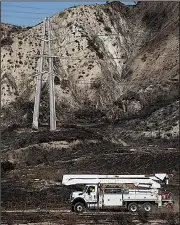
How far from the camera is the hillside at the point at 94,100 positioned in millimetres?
32625

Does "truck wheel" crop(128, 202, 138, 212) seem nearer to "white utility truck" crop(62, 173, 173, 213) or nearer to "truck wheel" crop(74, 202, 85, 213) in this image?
"white utility truck" crop(62, 173, 173, 213)

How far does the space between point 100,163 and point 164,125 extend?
13383mm

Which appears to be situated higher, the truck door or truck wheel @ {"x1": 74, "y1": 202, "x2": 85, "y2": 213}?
the truck door

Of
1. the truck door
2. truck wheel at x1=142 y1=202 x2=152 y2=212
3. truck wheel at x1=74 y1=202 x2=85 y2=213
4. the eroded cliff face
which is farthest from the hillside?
truck wheel at x1=142 y1=202 x2=152 y2=212

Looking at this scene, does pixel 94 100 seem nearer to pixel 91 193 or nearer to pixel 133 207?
pixel 91 193

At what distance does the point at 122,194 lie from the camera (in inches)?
859

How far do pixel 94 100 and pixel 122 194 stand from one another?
43.8m

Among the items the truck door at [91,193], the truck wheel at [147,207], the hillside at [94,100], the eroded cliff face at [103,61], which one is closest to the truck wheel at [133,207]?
the truck wheel at [147,207]

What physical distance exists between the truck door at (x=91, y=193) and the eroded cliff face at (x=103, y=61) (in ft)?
116

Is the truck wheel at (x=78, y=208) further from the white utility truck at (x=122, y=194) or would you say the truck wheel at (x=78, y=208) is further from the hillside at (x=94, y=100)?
the hillside at (x=94, y=100)

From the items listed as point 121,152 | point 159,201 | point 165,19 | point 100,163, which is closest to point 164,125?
point 121,152

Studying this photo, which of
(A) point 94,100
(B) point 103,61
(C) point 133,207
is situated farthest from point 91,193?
(B) point 103,61

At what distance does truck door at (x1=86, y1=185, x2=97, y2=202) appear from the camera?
2220 cm

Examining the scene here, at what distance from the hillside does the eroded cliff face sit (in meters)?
0.14
